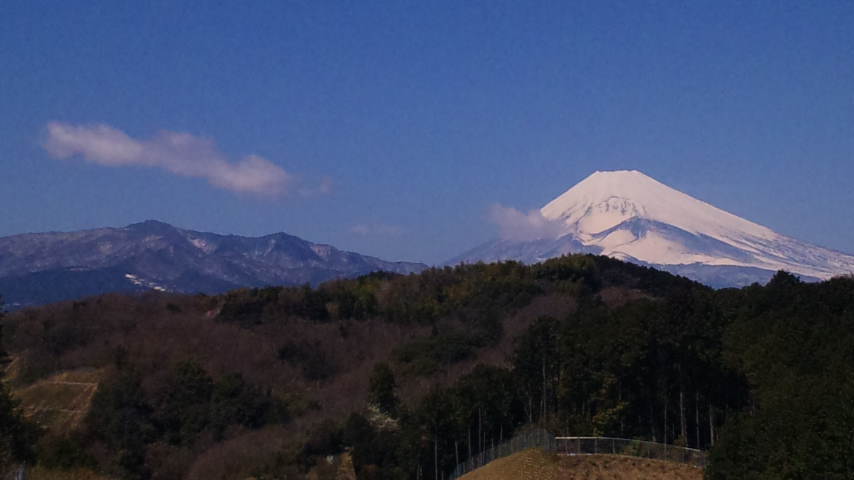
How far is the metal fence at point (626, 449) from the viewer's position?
3572 cm

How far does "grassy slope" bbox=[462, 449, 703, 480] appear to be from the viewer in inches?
1318

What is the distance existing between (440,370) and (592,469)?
3781 centimetres

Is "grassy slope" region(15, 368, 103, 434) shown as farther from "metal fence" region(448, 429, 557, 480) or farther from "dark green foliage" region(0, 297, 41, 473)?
"metal fence" region(448, 429, 557, 480)

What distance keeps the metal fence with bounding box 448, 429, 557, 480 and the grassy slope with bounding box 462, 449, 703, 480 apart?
3.32 feet

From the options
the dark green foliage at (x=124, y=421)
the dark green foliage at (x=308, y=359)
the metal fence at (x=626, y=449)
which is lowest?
the dark green foliage at (x=124, y=421)

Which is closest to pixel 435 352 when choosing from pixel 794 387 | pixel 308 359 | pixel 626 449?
pixel 308 359

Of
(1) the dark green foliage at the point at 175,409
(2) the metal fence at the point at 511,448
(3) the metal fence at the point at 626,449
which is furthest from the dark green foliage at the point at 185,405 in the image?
(3) the metal fence at the point at 626,449

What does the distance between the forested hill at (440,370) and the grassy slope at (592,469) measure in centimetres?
324

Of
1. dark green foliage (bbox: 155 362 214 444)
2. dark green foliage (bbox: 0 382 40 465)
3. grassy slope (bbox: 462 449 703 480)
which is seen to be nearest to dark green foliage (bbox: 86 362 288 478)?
dark green foliage (bbox: 155 362 214 444)

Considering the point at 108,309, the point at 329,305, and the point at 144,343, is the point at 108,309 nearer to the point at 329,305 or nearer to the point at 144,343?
the point at 144,343

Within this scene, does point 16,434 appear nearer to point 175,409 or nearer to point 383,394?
point 383,394

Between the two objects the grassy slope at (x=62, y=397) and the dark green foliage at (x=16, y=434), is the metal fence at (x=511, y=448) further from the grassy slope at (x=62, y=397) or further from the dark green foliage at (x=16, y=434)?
the grassy slope at (x=62, y=397)

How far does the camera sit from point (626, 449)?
120 ft

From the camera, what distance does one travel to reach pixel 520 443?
132 feet
